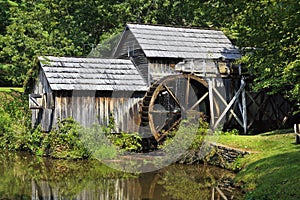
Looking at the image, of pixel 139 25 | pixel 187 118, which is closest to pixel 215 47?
pixel 139 25

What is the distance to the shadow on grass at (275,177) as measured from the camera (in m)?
9.11

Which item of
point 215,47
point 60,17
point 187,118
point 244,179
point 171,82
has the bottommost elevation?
point 244,179

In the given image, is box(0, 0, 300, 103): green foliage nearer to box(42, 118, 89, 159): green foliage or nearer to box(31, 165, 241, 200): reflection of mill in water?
box(42, 118, 89, 159): green foliage

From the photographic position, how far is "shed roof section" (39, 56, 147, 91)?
1661 centimetres

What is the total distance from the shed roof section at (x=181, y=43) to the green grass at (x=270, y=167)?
526 centimetres

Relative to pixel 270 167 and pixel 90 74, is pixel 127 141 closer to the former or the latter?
Result: pixel 90 74

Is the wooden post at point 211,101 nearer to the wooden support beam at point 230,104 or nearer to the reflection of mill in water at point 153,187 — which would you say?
the wooden support beam at point 230,104

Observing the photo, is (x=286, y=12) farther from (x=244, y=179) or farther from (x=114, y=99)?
(x=114, y=99)

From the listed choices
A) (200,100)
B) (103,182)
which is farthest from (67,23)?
(103,182)

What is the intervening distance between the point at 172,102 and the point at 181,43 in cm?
278

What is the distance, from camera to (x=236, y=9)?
8.13m

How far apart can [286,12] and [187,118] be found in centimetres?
1055

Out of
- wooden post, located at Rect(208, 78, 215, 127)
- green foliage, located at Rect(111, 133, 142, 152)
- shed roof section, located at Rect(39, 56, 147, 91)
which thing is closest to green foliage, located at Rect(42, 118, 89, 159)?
shed roof section, located at Rect(39, 56, 147, 91)

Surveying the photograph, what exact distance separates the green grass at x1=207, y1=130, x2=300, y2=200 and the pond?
19.5 inches
